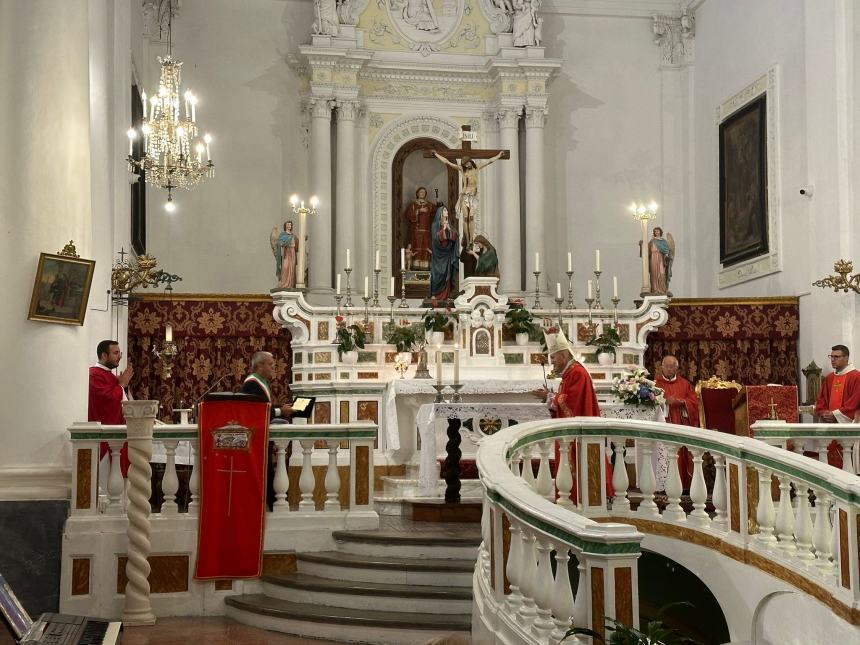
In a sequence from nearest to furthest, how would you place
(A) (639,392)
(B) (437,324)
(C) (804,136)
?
(A) (639,392)
(B) (437,324)
(C) (804,136)

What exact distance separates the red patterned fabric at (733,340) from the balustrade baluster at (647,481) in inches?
287

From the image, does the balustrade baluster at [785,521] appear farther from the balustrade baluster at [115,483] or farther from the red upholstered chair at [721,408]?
the balustrade baluster at [115,483]

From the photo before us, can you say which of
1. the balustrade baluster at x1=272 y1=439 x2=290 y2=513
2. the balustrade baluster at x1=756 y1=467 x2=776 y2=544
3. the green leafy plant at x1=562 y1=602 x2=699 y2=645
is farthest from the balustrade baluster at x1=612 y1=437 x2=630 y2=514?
the green leafy plant at x1=562 y1=602 x2=699 y2=645

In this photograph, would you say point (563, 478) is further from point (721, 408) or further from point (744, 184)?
point (744, 184)

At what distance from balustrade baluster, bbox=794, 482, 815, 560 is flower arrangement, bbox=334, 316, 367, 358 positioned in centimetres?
696

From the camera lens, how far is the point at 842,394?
1131 cm

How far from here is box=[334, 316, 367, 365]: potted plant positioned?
42.2ft

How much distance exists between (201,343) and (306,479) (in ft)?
19.8

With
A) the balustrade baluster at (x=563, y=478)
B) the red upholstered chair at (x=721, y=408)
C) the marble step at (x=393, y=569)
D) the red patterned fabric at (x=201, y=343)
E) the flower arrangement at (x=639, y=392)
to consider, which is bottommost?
the marble step at (x=393, y=569)

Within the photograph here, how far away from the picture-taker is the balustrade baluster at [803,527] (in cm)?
669

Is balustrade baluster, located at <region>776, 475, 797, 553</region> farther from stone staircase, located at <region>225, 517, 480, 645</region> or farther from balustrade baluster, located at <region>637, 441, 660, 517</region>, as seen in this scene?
stone staircase, located at <region>225, 517, 480, 645</region>

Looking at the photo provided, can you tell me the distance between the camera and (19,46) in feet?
26.5

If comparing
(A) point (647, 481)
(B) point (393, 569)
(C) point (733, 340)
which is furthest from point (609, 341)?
(B) point (393, 569)

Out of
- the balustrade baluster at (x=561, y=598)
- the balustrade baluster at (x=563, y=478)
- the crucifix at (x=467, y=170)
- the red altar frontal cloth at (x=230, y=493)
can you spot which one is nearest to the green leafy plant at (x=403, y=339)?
the crucifix at (x=467, y=170)
